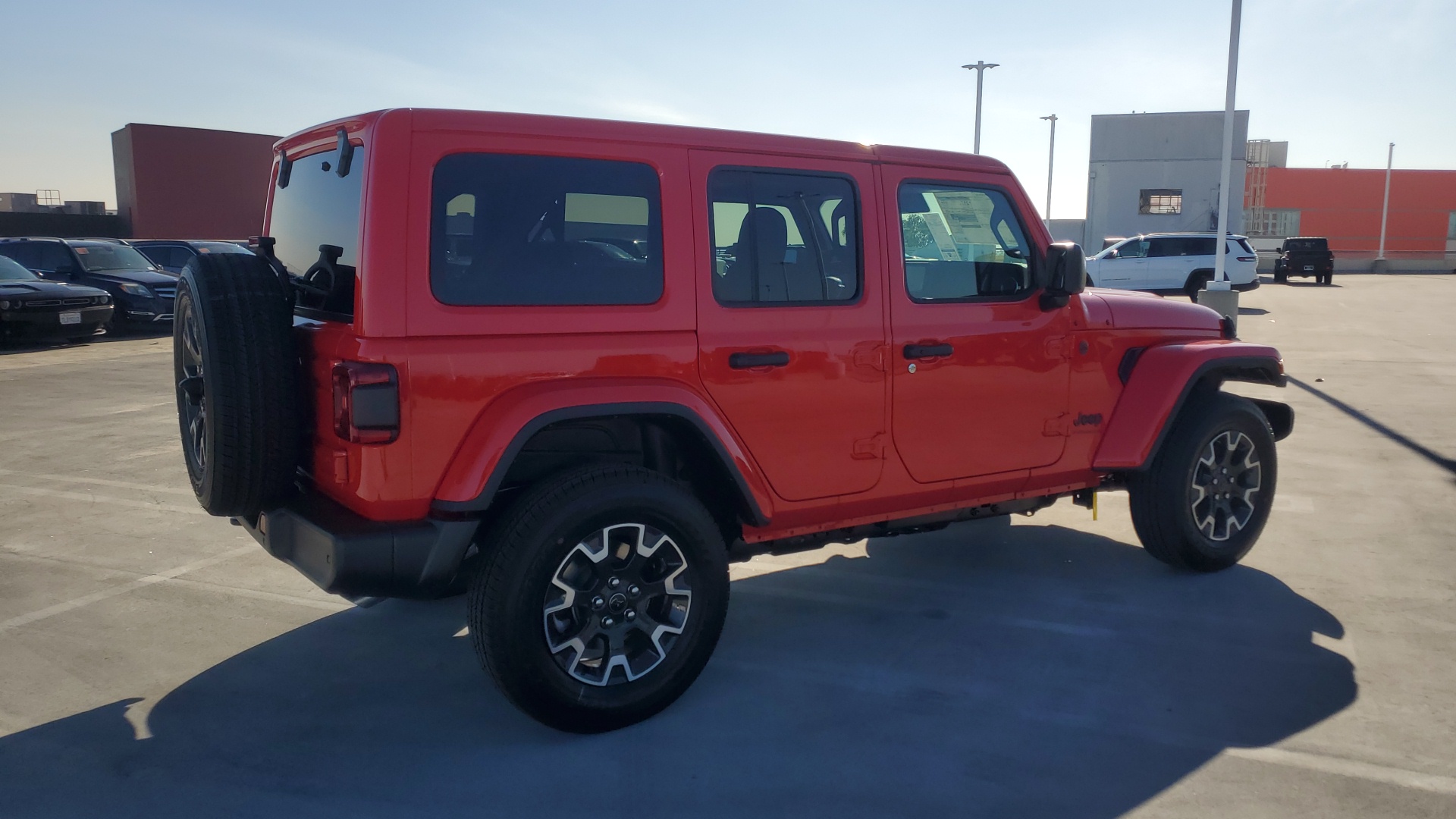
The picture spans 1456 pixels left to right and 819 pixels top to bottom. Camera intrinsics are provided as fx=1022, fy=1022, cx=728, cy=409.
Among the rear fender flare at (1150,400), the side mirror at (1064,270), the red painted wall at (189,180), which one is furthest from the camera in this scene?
the red painted wall at (189,180)

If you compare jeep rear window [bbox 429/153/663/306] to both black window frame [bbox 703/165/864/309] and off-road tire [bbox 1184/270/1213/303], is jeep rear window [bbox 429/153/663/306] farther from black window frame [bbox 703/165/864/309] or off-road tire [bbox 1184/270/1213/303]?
off-road tire [bbox 1184/270/1213/303]

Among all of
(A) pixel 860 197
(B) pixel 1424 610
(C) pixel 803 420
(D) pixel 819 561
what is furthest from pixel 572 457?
(B) pixel 1424 610

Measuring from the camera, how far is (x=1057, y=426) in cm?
456

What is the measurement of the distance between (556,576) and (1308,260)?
3918 cm

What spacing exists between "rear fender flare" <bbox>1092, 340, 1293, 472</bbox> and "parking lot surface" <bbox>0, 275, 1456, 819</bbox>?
668 mm

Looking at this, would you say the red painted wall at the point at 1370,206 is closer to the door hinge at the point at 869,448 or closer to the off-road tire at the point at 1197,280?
the off-road tire at the point at 1197,280

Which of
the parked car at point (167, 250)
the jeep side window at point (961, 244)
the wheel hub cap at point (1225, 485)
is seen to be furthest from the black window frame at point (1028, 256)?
the parked car at point (167, 250)

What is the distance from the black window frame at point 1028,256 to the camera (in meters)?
4.07

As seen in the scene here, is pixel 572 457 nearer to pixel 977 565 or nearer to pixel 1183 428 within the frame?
pixel 977 565

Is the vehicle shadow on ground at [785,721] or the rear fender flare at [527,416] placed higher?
the rear fender flare at [527,416]

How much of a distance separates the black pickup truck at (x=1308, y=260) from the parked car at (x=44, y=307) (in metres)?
36.0

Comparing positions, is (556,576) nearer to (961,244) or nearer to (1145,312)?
(961,244)

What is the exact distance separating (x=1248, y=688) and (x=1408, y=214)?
197 feet

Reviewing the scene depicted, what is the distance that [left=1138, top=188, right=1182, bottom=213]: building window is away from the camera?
4376 cm
